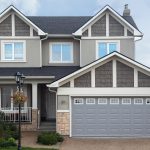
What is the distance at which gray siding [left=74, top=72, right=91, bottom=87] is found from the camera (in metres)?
24.8

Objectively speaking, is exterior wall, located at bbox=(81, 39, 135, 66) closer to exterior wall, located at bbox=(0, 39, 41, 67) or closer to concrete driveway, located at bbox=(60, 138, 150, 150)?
exterior wall, located at bbox=(0, 39, 41, 67)

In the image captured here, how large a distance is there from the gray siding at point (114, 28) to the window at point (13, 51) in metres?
6.23

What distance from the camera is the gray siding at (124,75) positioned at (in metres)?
24.8

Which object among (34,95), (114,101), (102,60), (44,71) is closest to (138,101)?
(114,101)

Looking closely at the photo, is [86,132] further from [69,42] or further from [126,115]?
[69,42]

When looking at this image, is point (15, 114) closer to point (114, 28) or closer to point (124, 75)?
point (124, 75)

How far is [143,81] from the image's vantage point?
24.8 m

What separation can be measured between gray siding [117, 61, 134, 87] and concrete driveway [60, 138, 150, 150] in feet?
10.7

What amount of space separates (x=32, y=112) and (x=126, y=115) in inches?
252

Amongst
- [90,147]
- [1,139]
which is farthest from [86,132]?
[1,139]

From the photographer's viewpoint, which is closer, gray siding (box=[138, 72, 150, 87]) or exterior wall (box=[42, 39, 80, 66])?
gray siding (box=[138, 72, 150, 87])

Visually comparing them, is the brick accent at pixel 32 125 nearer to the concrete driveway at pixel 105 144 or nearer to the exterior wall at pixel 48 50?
the concrete driveway at pixel 105 144

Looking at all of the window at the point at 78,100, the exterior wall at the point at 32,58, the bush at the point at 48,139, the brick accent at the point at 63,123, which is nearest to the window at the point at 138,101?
the window at the point at 78,100

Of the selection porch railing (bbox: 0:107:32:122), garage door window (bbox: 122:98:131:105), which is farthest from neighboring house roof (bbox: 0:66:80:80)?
garage door window (bbox: 122:98:131:105)
